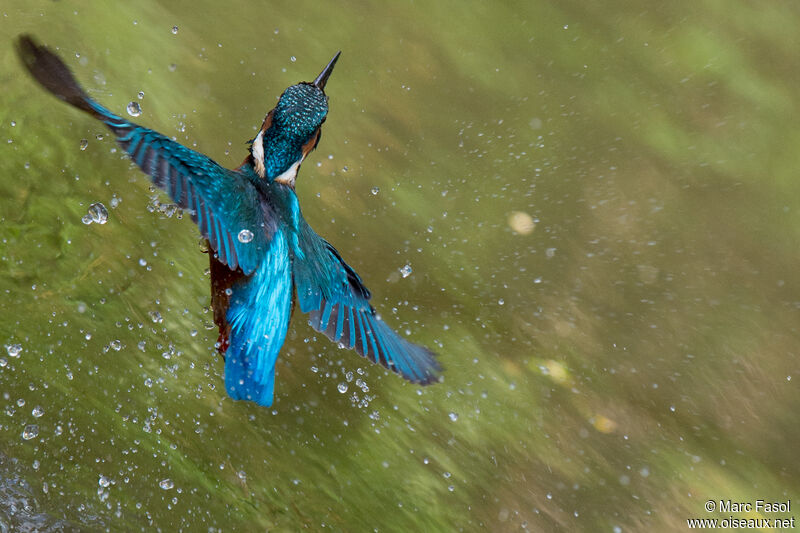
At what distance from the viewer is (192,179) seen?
98cm

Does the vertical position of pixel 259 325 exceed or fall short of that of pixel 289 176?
it falls short

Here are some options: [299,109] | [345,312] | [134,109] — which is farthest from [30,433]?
[299,109]

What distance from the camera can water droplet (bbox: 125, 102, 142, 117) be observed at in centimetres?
150

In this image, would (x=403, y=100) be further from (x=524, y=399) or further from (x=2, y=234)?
(x=2, y=234)

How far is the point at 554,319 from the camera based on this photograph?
156 cm

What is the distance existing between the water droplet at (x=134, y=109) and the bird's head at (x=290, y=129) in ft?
1.29

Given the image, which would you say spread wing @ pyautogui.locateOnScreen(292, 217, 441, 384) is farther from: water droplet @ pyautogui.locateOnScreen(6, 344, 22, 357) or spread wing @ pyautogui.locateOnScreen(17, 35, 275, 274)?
water droplet @ pyautogui.locateOnScreen(6, 344, 22, 357)

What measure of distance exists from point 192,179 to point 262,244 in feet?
0.53

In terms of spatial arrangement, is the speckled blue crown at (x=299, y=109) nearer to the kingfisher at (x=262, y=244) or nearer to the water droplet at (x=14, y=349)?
the kingfisher at (x=262, y=244)

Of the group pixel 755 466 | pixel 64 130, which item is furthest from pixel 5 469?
pixel 755 466

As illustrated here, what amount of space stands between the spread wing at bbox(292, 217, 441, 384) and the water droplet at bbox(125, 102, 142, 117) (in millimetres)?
517

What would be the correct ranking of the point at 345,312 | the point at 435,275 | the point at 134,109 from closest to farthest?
the point at 345,312 → the point at 134,109 → the point at 435,275

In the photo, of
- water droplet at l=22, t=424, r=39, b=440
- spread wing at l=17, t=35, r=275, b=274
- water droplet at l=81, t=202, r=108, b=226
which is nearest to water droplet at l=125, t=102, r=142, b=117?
water droplet at l=81, t=202, r=108, b=226

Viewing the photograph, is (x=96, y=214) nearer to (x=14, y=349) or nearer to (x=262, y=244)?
(x=14, y=349)
